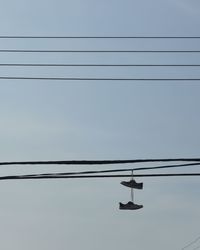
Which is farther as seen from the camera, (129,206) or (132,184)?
(129,206)

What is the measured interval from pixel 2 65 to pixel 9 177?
3.33m

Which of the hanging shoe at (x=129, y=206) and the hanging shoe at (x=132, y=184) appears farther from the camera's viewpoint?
the hanging shoe at (x=129, y=206)

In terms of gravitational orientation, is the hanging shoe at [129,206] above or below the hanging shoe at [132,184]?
below

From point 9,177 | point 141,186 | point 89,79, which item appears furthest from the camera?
point 89,79

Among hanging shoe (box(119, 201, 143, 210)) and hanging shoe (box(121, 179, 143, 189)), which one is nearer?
hanging shoe (box(121, 179, 143, 189))

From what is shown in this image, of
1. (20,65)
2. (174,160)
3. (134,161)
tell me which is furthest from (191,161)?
(20,65)

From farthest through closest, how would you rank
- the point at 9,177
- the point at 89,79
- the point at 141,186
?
the point at 89,79
the point at 141,186
the point at 9,177

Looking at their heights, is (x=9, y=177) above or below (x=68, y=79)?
below

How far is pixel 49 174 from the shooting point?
1524 centimetres

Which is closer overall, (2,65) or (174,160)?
(174,160)

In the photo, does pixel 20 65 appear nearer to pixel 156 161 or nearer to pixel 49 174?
pixel 49 174

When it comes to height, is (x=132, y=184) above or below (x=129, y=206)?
above

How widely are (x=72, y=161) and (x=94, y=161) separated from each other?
1.80 feet

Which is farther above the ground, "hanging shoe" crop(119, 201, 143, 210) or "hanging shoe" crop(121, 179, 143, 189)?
"hanging shoe" crop(121, 179, 143, 189)
